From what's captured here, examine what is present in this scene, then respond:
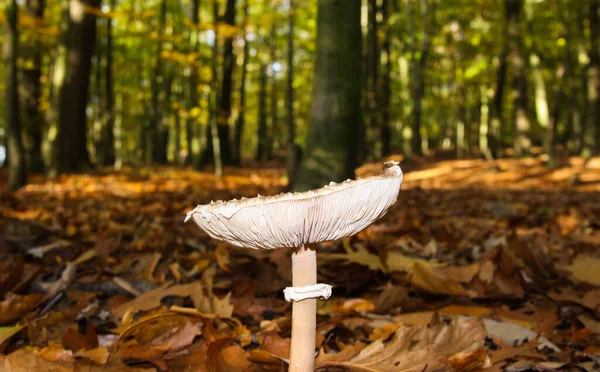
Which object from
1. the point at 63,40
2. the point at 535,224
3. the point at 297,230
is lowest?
the point at 535,224

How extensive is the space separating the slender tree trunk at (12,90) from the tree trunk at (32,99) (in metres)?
6.87

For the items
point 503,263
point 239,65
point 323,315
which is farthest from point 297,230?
point 239,65

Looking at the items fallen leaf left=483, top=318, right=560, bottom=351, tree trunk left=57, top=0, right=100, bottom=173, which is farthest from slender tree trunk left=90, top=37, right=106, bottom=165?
fallen leaf left=483, top=318, right=560, bottom=351

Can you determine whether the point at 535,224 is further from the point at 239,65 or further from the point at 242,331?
the point at 239,65

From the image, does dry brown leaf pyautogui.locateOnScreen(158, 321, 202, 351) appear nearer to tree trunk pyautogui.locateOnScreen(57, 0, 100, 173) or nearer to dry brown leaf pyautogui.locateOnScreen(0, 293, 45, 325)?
dry brown leaf pyautogui.locateOnScreen(0, 293, 45, 325)

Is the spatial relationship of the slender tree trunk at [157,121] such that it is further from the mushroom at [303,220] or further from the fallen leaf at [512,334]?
the mushroom at [303,220]

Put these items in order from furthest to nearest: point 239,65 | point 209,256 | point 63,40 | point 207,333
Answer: point 239,65 < point 63,40 < point 209,256 < point 207,333

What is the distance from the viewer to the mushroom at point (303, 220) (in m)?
1.21

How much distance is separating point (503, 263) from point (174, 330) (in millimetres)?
1614

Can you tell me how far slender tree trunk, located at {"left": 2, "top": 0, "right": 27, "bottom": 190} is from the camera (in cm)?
804

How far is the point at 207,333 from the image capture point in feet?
6.06

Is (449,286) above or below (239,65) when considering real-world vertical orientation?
below

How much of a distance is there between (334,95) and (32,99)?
14104 mm

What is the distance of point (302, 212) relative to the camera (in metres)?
1.25
